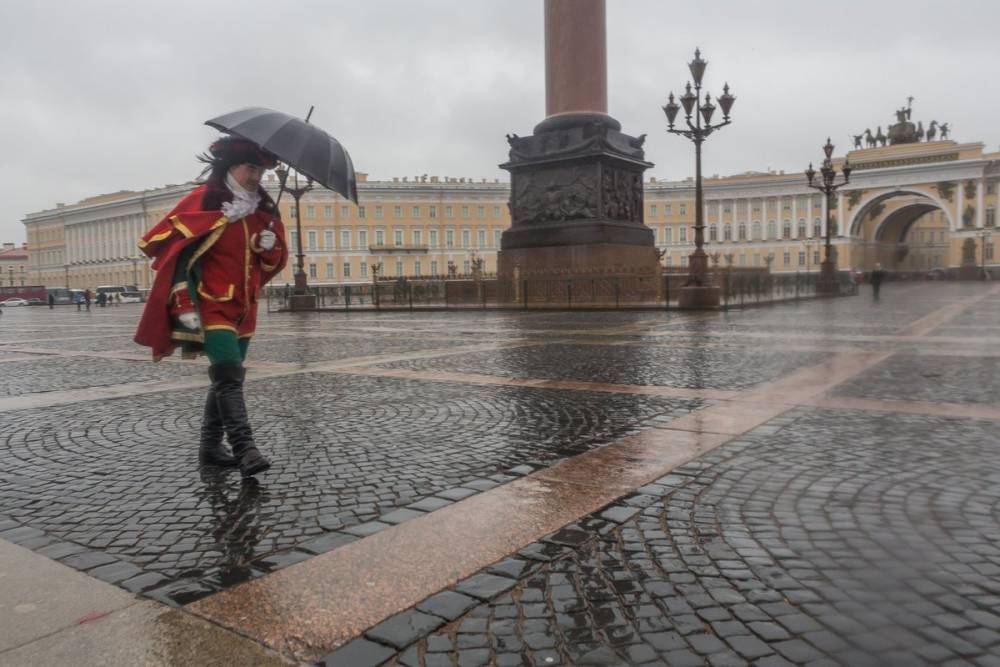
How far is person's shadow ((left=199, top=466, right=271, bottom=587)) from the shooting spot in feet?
8.80

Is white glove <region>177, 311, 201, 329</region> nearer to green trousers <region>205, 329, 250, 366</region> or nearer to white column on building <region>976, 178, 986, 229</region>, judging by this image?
green trousers <region>205, 329, 250, 366</region>

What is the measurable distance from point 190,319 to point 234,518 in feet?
3.56

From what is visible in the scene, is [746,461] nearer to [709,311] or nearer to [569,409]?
[569,409]

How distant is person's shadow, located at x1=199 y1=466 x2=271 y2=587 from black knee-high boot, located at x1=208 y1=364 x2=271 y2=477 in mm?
105

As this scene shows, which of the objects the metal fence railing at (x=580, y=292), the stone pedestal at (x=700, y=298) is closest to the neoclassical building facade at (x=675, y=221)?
the metal fence railing at (x=580, y=292)

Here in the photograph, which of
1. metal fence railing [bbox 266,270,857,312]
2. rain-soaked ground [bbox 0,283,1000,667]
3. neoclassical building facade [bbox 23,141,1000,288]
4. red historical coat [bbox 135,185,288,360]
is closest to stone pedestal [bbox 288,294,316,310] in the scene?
metal fence railing [bbox 266,270,857,312]

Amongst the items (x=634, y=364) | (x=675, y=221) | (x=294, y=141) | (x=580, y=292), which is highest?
(x=675, y=221)

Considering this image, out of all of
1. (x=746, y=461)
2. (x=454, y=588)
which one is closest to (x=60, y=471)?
(x=454, y=588)

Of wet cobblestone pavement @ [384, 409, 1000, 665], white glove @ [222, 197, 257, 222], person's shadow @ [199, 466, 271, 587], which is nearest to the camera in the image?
wet cobblestone pavement @ [384, 409, 1000, 665]

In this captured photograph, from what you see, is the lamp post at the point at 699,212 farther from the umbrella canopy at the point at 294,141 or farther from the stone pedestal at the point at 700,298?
the umbrella canopy at the point at 294,141

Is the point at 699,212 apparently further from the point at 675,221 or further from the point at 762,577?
the point at 675,221

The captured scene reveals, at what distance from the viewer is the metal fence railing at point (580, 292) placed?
21469 millimetres

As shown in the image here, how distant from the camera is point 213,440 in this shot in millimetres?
4191

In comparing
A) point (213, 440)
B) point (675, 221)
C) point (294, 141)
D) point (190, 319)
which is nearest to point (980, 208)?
point (675, 221)
